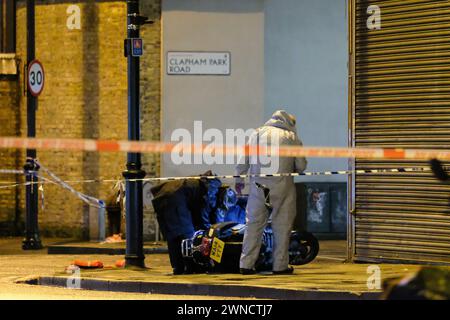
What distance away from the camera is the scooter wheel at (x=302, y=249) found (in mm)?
14414

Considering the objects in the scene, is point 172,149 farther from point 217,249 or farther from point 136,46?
point 136,46

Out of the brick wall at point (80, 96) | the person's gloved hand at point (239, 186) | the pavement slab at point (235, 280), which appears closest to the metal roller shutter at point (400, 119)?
the pavement slab at point (235, 280)

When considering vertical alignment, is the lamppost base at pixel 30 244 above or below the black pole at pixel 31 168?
below

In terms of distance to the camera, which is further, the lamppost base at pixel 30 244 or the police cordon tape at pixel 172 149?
the lamppost base at pixel 30 244

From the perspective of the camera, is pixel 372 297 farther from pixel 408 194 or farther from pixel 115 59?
pixel 115 59

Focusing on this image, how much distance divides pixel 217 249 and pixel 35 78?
725 centimetres

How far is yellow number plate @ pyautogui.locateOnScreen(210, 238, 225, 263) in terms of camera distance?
44.7ft

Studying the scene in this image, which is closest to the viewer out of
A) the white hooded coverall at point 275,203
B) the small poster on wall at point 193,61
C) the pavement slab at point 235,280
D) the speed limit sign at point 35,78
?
the pavement slab at point 235,280

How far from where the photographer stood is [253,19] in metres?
20.9

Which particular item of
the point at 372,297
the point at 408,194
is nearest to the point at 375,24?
the point at 408,194

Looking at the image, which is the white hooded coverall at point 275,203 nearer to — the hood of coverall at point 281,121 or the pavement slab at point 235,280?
the hood of coverall at point 281,121

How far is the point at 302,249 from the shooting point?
47.5ft

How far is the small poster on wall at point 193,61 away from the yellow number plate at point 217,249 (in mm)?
7512

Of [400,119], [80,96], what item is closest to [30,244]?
[80,96]
